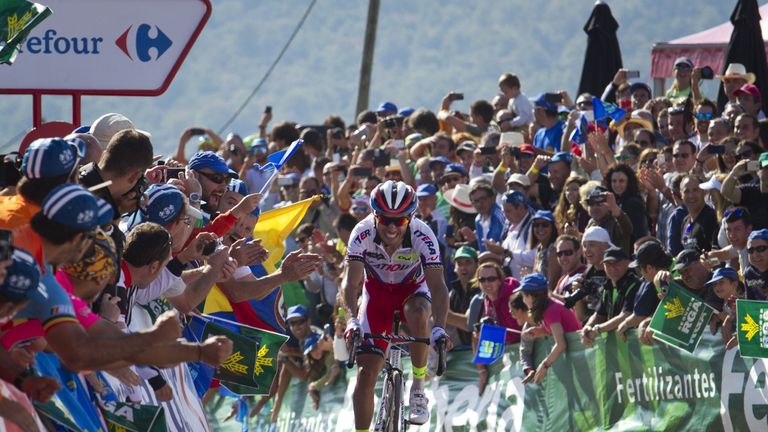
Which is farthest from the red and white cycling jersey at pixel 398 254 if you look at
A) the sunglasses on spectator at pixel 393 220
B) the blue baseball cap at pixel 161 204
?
the blue baseball cap at pixel 161 204

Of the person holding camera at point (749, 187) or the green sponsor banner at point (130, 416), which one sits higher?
the person holding camera at point (749, 187)

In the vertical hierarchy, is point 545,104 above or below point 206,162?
above

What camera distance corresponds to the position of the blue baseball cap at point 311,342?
1640 centimetres

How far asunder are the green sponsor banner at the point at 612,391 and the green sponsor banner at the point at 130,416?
5.64 metres

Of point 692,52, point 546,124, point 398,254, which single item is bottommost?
point 398,254

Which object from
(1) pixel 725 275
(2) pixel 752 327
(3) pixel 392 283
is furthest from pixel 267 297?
(2) pixel 752 327

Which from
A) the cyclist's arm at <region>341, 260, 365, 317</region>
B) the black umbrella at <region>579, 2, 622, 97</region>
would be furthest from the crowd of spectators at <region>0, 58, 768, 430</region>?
the black umbrella at <region>579, 2, 622, 97</region>

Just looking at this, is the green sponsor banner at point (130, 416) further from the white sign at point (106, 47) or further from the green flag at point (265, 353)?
the white sign at point (106, 47)

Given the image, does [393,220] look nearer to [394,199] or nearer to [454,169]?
[394,199]

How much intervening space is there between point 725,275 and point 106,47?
17.3ft

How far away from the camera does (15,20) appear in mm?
8008

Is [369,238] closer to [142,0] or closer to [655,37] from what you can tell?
[142,0]

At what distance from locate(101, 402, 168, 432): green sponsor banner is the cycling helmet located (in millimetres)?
4363

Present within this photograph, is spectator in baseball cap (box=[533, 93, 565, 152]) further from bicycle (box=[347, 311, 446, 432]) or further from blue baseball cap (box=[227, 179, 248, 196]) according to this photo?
blue baseball cap (box=[227, 179, 248, 196])
